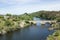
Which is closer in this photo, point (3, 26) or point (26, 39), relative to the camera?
point (26, 39)

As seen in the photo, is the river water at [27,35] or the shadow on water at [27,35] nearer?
the shadow on water at [27,35]

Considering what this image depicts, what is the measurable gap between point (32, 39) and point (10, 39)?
8765 mm

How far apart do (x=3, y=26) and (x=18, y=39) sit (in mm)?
24073

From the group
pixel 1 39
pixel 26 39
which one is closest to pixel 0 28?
pixel 1 39

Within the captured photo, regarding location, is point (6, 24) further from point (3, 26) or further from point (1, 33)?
point (1, 33)

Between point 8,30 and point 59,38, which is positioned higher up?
point 59,38

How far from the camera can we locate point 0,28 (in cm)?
8119

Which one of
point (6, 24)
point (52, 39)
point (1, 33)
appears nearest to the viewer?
point (52, 39)

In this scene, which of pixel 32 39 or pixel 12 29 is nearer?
pixel 32 39

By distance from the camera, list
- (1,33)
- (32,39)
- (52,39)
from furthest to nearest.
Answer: (1,33)
(32,39)
(52,39)

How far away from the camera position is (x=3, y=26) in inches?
3371

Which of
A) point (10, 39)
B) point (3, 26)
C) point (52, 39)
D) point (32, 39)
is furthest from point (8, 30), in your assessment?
point (52, 39)

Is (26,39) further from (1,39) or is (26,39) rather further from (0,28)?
(0,28)

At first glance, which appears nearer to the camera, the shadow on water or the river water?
the shadow on water
